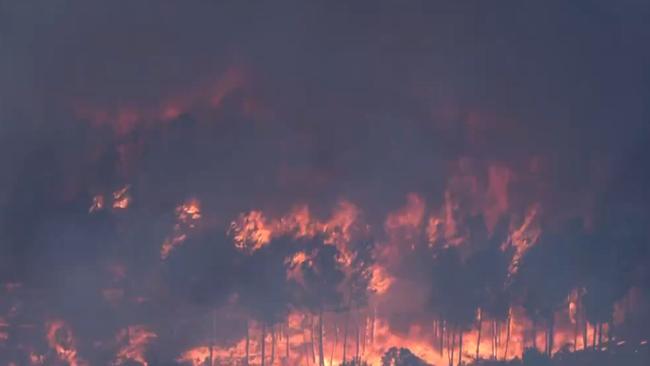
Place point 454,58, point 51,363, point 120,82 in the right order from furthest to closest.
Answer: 1. point 454,58
2. point 120,82
3. point 51,363

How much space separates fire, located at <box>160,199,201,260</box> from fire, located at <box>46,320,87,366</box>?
143 inches

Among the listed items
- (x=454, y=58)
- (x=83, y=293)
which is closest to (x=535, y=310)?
(x=454, y=58)

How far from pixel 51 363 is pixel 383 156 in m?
12.4

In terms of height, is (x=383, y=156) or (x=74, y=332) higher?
(x=383, y=156)

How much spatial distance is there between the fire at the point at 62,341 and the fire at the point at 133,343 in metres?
1.28

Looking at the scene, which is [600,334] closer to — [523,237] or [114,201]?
[523,237]

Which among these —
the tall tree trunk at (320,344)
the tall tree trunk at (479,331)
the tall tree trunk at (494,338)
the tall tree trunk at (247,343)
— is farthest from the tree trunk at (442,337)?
the tall tree trunk at (247,343)

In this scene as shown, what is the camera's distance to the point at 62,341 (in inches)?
1131

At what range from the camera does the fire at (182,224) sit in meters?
29.7

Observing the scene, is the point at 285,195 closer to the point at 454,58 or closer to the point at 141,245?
the point at 141,245

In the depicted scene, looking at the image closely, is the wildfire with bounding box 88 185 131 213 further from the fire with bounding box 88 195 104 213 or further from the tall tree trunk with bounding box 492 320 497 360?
the tall tree trunk with bounding box 492 320 497 360

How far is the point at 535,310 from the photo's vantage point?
31781 mm

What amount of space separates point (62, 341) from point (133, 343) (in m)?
2.11

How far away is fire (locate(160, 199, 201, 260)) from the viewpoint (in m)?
29.7
